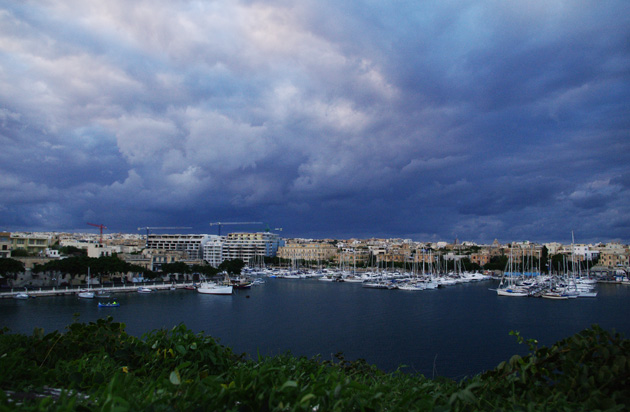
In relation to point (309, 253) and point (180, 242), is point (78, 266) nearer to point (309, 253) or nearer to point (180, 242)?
point (180, 242)

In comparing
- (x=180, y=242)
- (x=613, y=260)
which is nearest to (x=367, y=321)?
(x=613, y=260)

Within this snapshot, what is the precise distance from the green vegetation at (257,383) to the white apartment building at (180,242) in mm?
95486

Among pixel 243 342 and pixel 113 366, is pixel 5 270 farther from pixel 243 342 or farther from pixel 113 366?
pixel 113 366

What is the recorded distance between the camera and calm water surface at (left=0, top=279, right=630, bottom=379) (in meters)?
18.1

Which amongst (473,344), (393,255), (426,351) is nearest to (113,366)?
(426,351)

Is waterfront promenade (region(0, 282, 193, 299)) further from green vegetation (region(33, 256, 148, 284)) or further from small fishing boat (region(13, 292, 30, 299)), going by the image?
green vegetation (region(33, 256, 148, 284))

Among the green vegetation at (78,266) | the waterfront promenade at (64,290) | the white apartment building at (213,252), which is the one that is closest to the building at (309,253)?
the white apartment building at (213,252)

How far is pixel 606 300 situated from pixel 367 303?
22981 millimetres

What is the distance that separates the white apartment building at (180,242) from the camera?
95625mm

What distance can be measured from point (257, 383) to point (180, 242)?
10118 cm

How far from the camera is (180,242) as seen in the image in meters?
97.6

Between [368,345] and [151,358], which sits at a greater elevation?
[151,358]

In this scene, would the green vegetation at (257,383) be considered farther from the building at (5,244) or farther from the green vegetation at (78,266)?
the building at (5,244)

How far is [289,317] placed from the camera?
28.0m
